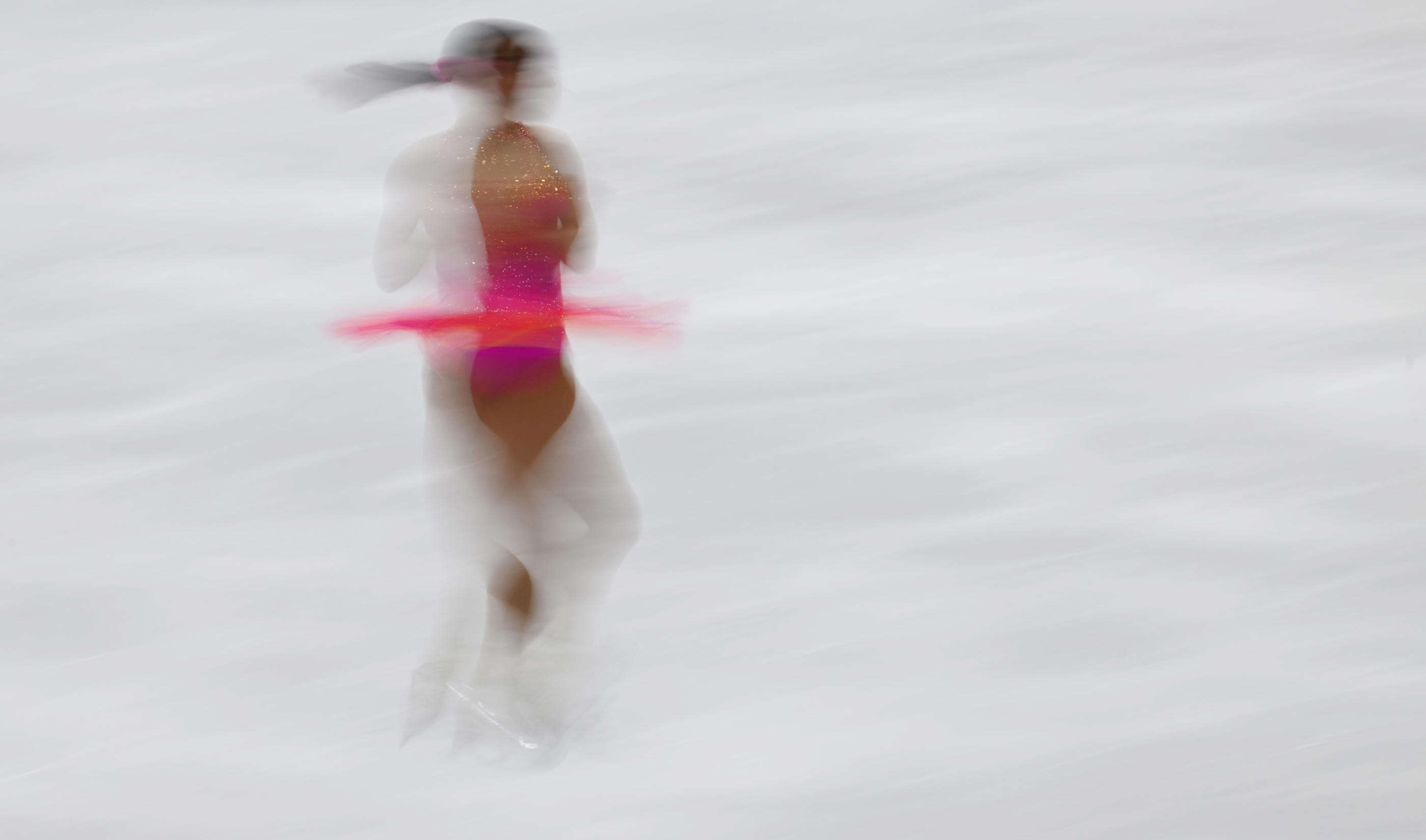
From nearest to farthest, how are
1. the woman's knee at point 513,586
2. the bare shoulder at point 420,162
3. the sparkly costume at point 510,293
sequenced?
the sparkly costume at point 510,293, the bare shoulder at point 420,162, the woman's knee at point 513,586

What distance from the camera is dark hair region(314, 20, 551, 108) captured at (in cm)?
310

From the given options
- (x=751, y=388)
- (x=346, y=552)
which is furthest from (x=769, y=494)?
(x=346, y=552)

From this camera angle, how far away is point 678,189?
291 inches

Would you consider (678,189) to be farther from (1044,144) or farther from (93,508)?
(93,508)

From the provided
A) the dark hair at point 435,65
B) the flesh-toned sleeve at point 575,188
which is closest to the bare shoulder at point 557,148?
the flesh-toned sleeve at point 575,188

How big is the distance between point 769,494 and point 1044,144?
8.75ft

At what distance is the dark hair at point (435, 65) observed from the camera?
3100 millimetres

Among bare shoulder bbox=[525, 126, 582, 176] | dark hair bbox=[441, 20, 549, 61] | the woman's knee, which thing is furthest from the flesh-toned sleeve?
the woman's knee

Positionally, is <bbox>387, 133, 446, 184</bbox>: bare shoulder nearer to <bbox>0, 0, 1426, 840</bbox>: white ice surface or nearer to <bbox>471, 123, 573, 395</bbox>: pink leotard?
<bbox>471, 123, 573, 395</bbox>: pink leotard

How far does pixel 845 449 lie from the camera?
18.8ft

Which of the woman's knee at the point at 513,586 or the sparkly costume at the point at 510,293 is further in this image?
the woman's knee at the point at 513,586

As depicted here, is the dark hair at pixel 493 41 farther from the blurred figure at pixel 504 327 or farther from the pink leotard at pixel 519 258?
the pink leotard at pixel 519 258

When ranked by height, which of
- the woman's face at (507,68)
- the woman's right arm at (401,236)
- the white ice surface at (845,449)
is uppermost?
the woman's face at (507,68)

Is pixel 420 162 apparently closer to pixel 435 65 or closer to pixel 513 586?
pixel 435 65
